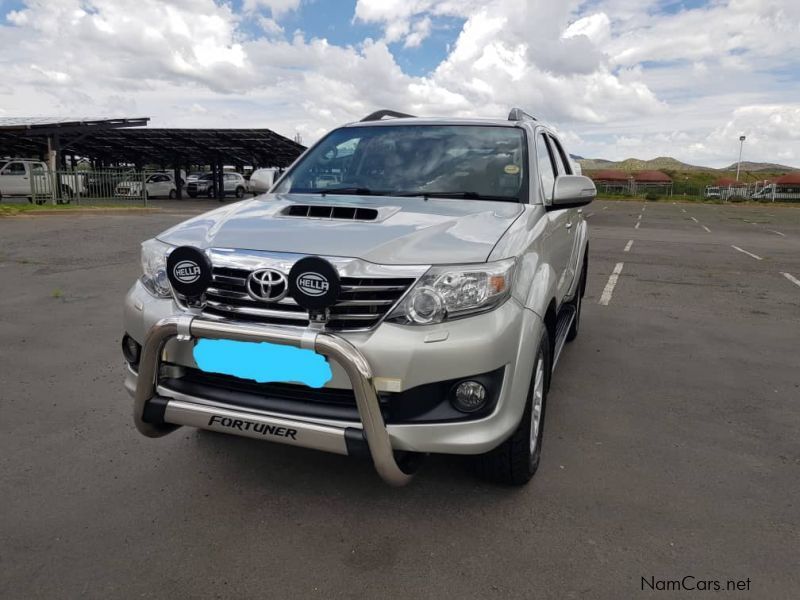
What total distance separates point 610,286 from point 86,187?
2046 cm

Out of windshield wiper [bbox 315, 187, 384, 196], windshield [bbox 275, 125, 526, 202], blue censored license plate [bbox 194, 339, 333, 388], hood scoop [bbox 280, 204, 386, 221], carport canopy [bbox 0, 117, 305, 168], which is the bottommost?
blue censored license plate [bbox 194, 339, 333, 388]

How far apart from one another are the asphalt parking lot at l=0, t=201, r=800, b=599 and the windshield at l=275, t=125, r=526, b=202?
150 cm

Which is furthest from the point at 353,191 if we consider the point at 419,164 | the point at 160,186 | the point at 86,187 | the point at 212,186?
the point at 212,186

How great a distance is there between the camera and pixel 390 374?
93.2 inches

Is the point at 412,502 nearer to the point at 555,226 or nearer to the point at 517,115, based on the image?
the point at 555,226

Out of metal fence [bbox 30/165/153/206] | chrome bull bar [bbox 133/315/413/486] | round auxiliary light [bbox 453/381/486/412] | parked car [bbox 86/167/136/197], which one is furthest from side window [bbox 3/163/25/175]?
round auxiliary light [bbox 453/381/486/412]

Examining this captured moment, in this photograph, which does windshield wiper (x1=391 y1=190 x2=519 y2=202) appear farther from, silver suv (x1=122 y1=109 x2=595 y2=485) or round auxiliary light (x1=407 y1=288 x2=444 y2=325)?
round auxiliary light (x1=407 y1=288 x2=444 y2=325)

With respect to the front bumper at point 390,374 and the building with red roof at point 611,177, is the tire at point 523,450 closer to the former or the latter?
the front bumper at point 390,374

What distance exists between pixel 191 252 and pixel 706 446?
294cm

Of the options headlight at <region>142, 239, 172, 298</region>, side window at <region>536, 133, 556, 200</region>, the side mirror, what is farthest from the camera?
side window at <region>536, 133, 556, 200</region>

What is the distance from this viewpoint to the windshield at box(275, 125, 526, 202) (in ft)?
11.8

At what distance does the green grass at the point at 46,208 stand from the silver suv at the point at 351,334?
57.5 feet

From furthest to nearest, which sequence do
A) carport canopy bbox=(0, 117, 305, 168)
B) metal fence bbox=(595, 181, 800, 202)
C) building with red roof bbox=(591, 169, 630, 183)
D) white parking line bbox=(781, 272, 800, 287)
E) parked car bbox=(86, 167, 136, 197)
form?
building with red roof bbox=(591, 169, 630, 183) < metal fence bbox=(595, 181, 800, 202) < carport canopy bbox=(0, 117, 305, 168) < parked car bbox=(86, 167, 136, 197) < white parking line bbox=(781, 272, 800, 287)

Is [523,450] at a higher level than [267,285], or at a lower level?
lower
